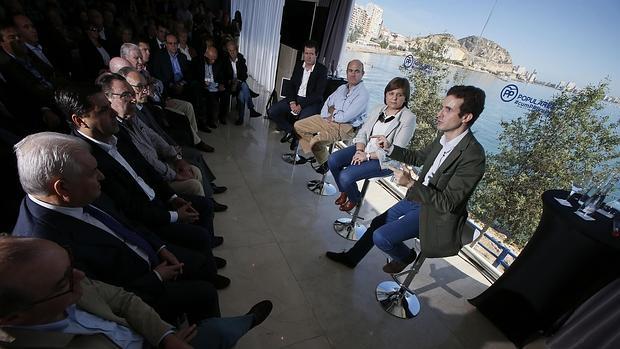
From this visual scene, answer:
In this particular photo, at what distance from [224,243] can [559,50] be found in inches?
164

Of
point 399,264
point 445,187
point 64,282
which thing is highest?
point 445,187

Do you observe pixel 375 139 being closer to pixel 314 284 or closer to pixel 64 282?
pixel 314 284

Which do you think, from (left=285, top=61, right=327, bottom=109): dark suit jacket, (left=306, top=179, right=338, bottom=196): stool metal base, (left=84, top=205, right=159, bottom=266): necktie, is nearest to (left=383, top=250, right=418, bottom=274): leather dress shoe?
(left=306, top=179, right=338, bottom=196): stool metal base

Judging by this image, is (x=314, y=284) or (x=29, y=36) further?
(x=29, y=36)

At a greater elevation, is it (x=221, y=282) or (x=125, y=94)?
(x=125, y=94)

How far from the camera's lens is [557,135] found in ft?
12.7

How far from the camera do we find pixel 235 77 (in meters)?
4.48

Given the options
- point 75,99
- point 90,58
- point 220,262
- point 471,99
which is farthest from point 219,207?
point 90,58

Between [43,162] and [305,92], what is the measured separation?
3.07 metres

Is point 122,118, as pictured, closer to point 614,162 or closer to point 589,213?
point 589,213

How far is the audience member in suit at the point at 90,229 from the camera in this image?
0.96 m

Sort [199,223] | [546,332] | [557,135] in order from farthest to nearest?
1. [557,135]
2. [199,223]
3. [546,332]

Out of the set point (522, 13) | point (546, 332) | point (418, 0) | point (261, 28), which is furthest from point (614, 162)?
point (261, 28)

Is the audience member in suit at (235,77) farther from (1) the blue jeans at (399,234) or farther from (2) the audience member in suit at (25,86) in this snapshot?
(1) the blue jeans at (399,234)
